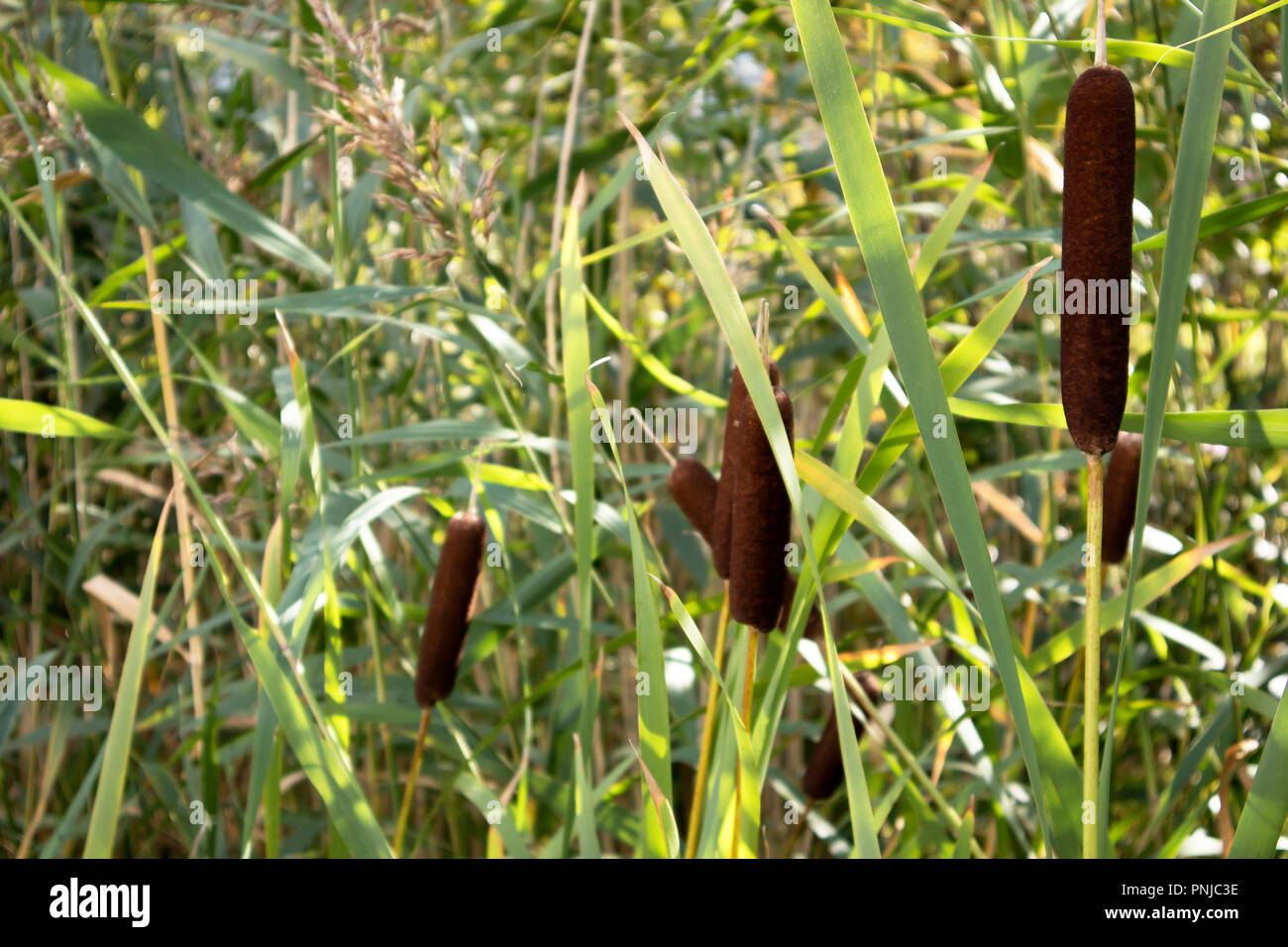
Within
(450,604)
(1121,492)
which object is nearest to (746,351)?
(450,604)

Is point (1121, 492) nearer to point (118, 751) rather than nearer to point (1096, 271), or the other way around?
point (1096, 271)

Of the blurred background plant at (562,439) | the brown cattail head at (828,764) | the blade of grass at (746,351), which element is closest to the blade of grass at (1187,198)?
the blurred background plant at (562,439)

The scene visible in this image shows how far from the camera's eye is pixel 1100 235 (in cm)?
47

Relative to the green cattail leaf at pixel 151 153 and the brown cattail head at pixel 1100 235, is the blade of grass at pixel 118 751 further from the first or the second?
the brown cattail head at pixel 1100 235

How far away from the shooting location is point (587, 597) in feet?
2.07

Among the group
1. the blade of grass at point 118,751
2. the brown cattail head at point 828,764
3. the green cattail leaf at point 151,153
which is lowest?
the brown cattail head at point 828,764

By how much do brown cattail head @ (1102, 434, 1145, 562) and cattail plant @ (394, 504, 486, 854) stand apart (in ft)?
1.86

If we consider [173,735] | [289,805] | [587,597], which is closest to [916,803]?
[587,597]

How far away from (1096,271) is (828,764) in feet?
1.62

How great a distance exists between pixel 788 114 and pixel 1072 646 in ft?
4.21

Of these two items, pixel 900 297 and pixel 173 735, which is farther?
pixel 173 735

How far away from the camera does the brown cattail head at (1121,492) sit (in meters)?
0.83

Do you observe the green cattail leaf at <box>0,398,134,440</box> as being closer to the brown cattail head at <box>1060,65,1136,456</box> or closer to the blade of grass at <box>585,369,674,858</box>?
the blade of grass at <box>585,369,674,858</box>

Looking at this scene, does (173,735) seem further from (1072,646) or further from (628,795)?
(1072,646)
